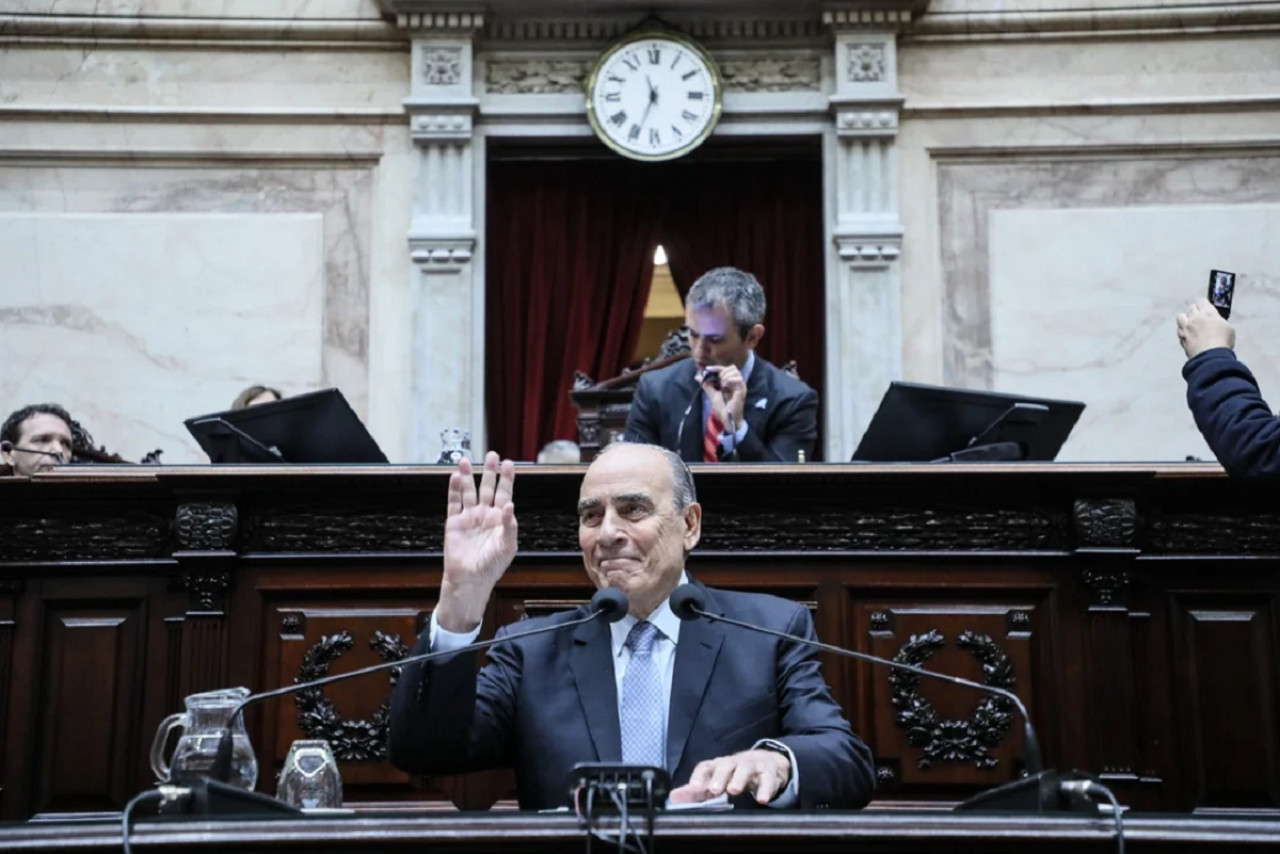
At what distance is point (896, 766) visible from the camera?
409 centimetres

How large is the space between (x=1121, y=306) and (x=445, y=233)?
2.94 meters

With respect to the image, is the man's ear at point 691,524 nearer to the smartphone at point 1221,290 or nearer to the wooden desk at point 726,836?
the wooden desk at point 726,836

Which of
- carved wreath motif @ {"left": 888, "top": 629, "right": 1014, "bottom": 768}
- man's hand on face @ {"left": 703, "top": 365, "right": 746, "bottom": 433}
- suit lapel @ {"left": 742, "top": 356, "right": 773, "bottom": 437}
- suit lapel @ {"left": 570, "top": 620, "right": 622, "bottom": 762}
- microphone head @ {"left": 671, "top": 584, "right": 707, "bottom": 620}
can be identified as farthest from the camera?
suit lapel @ {"left": 742, "top": 356, "right": 773, "bottom": 437}

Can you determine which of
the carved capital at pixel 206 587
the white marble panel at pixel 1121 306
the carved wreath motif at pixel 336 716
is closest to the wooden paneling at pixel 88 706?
the carved capital at pixel 206 587

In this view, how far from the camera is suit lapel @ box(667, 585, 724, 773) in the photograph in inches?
116

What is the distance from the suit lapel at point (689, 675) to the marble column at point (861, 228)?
4.14 m

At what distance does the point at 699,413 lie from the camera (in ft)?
16.6

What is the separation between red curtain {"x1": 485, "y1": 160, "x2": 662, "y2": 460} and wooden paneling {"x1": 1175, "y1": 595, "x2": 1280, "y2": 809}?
4.35 meters

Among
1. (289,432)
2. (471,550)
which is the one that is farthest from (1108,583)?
(289,432)

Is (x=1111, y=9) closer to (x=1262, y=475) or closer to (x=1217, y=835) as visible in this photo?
(x=1262, y=475)

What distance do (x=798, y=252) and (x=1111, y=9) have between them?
1826 mm

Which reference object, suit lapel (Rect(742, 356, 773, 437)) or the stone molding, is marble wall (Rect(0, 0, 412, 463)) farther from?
suit lapel (Rect(742, 356, 773, 437))

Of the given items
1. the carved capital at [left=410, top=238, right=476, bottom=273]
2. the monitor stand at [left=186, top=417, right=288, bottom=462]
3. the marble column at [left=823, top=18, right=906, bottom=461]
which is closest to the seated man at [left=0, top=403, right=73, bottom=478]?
the monitor stand at [left=186, top=417, right=288, bottom=462]

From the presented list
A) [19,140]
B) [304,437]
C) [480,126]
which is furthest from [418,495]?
[19,140]
